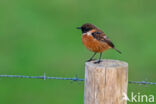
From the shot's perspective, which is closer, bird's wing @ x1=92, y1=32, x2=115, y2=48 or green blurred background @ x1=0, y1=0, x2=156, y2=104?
bird's wing @ x1=92, y1=32, x2=115, y2=48

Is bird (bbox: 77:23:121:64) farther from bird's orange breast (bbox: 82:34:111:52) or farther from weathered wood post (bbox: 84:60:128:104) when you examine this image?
weathered wood post (bbox: 84:60:128:104)

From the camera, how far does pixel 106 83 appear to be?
615cm

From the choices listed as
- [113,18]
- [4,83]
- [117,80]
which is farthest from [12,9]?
[117,80]

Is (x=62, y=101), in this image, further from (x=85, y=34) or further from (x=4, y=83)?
(x=85, y=34)

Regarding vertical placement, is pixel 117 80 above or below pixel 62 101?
above

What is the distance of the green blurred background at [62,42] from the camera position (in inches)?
460

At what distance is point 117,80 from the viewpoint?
6.18 m

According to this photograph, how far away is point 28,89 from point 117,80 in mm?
5703

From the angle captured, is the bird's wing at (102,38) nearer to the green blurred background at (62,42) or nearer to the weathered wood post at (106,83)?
the weathered wood post at (106,83)

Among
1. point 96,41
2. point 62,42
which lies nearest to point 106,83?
point 96,41

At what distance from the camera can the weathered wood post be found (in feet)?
20.2

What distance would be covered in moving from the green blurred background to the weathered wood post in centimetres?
491

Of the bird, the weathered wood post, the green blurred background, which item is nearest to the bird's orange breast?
the bird

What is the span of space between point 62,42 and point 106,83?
27.5 ft
